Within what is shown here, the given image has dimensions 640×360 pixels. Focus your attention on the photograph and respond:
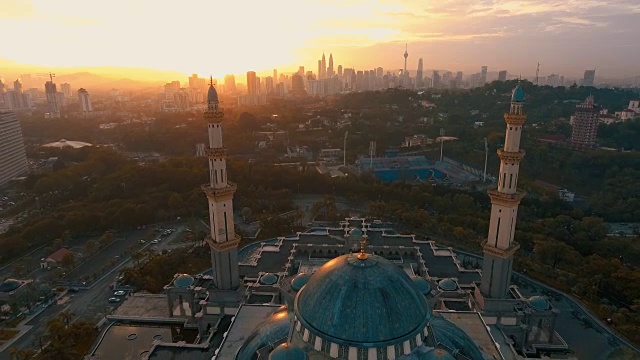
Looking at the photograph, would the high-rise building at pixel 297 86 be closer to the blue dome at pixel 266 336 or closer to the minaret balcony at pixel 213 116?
the minaret balcony at pixel 213 116

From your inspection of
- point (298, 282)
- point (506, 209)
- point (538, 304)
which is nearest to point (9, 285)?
point (298, 282)

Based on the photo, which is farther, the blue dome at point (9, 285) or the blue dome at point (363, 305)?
the blue dome at point (9, 285)

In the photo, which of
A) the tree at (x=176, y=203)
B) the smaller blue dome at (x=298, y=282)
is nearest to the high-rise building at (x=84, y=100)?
the tree at (x=176, y=203)

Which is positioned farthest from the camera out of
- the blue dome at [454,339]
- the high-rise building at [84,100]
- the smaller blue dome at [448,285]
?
the high-rise building at [84,100]

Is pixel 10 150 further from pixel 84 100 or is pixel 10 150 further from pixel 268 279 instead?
pixel 84 100

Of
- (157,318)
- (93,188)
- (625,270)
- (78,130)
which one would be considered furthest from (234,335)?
(78,130)

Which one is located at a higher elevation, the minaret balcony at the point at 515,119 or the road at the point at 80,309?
the minaret balcony at the point at 515,119

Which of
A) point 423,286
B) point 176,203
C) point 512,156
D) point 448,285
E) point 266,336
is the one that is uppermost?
point 512,156

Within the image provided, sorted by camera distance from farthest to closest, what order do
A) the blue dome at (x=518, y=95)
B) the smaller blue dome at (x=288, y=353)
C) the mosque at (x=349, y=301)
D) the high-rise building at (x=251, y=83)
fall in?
the high-rise building at (x=251, y=83)
the blue dome at (x=518, y=95)
the mosque at (x=349, y=301)
the smaller blue dome at (x=288, y=353)
